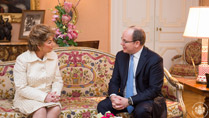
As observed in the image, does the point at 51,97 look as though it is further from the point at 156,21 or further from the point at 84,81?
the point at 156,21

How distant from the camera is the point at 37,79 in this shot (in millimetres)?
2984

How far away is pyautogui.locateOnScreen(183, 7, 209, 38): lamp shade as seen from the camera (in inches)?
149

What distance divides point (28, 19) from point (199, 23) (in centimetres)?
325

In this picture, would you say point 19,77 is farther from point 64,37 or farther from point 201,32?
point 201,32

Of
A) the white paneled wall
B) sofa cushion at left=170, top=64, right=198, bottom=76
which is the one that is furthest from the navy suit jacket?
the white paneled wall

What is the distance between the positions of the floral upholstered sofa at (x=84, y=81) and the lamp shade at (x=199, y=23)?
2.15ft

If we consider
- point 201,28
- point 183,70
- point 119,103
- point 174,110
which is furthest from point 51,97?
point 183,70

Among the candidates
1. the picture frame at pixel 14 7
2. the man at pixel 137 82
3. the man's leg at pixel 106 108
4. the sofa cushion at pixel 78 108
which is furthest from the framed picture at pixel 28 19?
the man's leg at pixel 106 108

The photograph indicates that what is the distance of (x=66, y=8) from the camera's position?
4.24 metres

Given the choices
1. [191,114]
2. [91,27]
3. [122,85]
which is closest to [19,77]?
[122,85]

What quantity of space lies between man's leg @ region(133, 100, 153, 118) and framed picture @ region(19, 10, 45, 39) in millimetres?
3394

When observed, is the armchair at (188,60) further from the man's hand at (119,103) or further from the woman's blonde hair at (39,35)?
the woman's blonde hair at (39,35)

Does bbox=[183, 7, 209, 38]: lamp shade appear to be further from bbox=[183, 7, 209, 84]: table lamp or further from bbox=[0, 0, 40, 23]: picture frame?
bbox=[0, 0, 40, 23]: picture frame

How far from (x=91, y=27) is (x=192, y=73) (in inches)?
90.4
